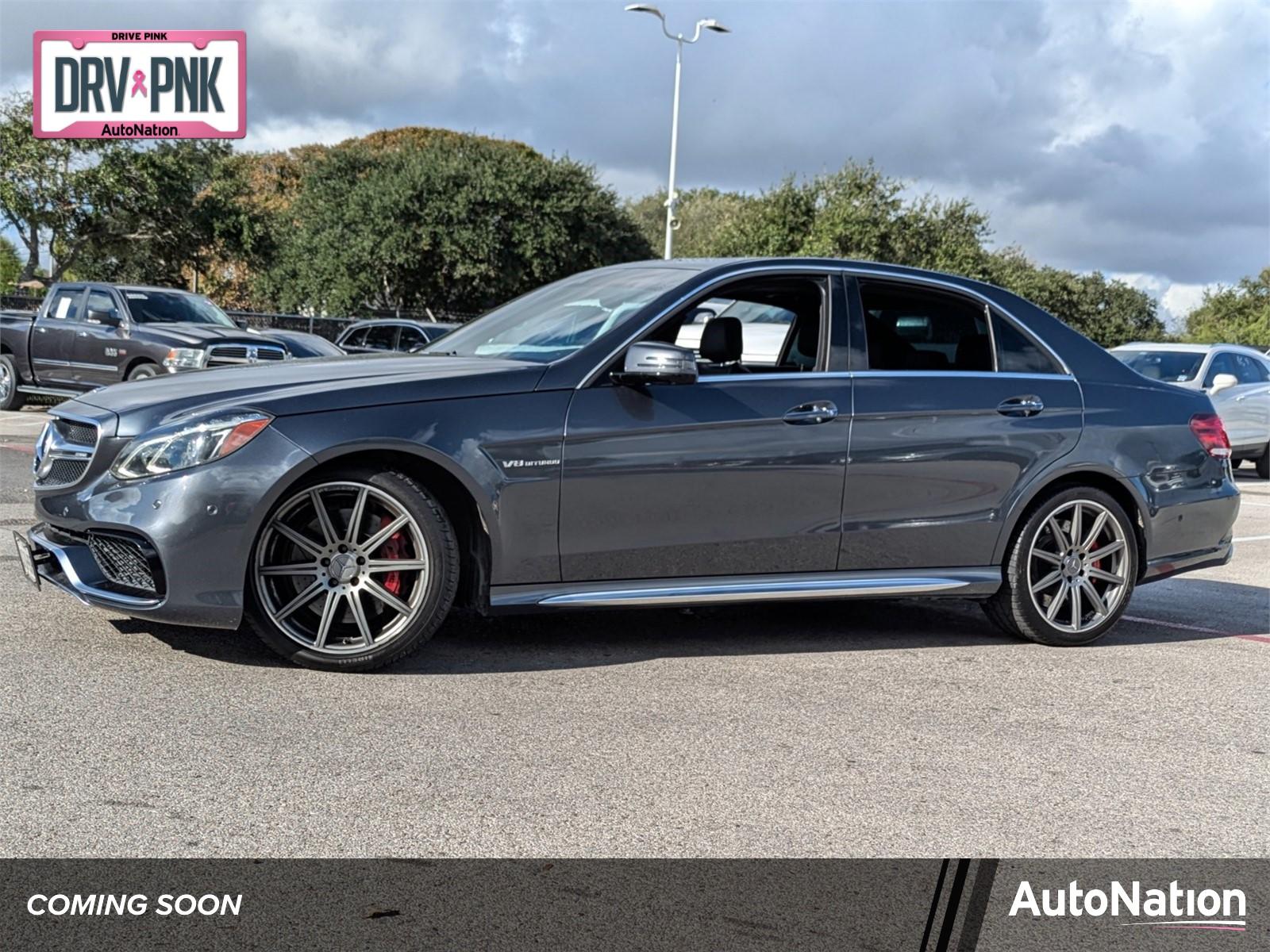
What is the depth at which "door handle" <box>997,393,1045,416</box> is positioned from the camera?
6.52 m

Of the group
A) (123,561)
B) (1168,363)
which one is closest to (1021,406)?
(123,561)

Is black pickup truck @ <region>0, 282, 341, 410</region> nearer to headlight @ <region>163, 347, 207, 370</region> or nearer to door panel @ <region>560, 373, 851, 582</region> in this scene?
headlight @ <region>163, 347, 207, 370</region>

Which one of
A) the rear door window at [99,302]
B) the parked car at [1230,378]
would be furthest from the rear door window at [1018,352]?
the rear door window at [99,302]

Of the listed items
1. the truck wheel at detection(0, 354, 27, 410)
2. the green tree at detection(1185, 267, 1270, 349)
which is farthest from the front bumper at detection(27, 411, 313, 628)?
the green tree at detection(1185, 267, 1270, 349)

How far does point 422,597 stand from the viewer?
538 cm

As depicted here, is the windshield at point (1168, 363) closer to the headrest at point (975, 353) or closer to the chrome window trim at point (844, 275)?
the chrome window trim at point (844, 275)

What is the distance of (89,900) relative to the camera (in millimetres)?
3219

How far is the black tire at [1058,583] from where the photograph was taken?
6.59 metres

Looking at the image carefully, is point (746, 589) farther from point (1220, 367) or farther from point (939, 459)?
point (1220, 367)

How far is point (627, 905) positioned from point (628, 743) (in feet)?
4.38

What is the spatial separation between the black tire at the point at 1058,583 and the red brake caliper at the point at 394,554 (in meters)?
2.81

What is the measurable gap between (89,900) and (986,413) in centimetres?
444

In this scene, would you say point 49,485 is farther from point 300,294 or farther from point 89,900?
point 300,294

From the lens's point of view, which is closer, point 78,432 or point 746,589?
point 78,432
